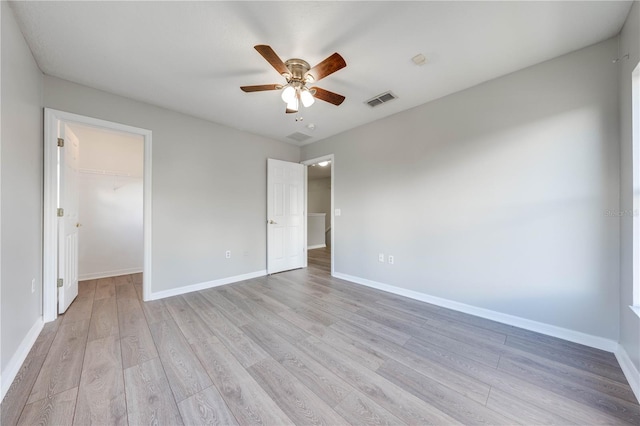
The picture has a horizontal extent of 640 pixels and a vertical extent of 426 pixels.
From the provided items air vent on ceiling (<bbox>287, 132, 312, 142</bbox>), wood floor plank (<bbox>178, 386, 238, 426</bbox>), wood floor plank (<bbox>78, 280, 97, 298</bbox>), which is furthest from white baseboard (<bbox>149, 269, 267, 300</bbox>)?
air vent on ceiling (<bbox>287, 132, 312, 142</bbox>)

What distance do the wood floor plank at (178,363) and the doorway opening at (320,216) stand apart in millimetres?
2428

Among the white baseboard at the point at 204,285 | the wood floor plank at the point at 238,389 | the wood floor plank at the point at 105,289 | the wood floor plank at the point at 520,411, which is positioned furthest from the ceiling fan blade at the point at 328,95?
the wood floor plank at the point at 105,289

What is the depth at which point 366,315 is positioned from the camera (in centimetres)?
241

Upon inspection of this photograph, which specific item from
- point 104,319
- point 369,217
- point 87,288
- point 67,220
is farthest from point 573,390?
point 87,288

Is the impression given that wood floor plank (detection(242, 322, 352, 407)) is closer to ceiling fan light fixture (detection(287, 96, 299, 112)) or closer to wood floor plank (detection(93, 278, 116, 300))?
ceiling fan light fixture (detection(287, 96, 299, 112))

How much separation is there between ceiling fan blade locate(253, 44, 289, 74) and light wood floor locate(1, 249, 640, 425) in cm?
218

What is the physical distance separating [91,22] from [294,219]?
3269 mm

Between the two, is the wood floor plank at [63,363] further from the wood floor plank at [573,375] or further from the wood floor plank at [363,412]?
the wood floor plank at [573,375]

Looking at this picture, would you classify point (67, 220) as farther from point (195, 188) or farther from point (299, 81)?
point (299, 81)

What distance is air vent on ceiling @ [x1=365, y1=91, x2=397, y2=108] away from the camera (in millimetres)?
2571

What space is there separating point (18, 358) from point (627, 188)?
4.39m

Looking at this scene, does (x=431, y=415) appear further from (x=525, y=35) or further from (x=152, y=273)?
(x=152, y=273)

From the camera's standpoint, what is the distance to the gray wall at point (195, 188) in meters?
2.61

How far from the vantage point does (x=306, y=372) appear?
155cm
